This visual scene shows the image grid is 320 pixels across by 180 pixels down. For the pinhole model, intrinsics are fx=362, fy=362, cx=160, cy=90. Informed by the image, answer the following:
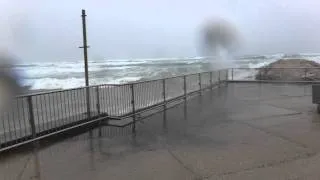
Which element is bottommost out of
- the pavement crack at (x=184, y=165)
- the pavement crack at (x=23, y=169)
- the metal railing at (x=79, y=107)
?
the pavement crack at (x=23, y=169)

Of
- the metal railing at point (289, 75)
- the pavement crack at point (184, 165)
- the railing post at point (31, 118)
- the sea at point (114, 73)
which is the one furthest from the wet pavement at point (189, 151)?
the sea at point (114, 73)

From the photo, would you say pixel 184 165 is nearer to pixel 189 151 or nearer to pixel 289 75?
pixel 189 151

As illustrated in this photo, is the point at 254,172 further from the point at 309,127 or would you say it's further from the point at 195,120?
the point at 195,120

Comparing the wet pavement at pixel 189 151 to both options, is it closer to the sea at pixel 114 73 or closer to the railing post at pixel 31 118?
the railing post at pixel 31 118

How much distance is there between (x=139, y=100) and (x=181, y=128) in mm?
3627

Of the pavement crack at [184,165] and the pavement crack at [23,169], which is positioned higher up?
the pavement crack at [184,165]

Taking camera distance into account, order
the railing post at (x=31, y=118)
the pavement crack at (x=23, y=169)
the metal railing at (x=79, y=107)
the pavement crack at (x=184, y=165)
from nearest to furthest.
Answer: the pavement crack at (x=184, y=165), the pavement crack at (x=23, y=169), the railing post at (x=31, y=118), the metal railing at (x=79, y=107)

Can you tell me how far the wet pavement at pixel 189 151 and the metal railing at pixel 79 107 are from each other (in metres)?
0.47

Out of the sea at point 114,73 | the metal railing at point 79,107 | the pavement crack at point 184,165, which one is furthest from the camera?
the sea at point 114,73

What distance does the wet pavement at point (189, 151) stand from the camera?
4.66 meters

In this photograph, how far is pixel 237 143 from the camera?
20.0 feet

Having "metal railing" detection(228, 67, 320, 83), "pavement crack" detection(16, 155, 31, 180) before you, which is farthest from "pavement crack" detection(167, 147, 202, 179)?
"metal railing" detection(228, 67, 320, 83)

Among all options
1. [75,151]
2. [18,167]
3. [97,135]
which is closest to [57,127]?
[97,135]

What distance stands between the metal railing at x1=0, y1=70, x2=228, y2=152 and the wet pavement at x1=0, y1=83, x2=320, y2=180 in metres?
0.47
